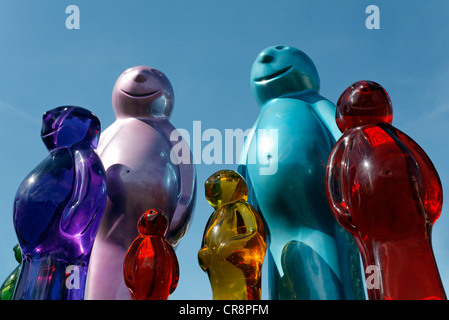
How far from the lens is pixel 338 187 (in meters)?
1.31

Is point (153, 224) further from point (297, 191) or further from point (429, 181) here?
point (429, 181)

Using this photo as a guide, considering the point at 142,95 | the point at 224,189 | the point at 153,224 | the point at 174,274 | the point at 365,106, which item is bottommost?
the point at 174,274

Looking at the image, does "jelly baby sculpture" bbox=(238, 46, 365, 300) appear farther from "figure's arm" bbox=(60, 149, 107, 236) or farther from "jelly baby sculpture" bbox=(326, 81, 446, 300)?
"figure's arm" bbox=(60, 149, 107, 236)

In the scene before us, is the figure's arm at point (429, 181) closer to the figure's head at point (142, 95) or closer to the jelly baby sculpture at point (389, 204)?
the jelly baby sculpture at point (389, 204)

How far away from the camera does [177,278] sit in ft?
4.60

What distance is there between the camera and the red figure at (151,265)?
134cm

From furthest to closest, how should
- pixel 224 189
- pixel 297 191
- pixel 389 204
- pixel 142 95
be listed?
pixel 142 95
pixel 297 191
pixel 224 189
pixel 389 204

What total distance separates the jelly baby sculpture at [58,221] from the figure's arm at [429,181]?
920 mm

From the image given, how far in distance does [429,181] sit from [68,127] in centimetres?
111

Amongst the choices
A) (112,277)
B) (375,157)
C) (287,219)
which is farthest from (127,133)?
(375,157)

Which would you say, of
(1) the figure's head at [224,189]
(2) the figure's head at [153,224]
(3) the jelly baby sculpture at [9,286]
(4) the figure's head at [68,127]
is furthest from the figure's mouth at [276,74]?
(3) the jelly baby sculpture at [9,286]

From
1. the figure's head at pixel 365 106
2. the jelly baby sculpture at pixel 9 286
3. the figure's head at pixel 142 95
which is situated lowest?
the jelly baby sculpture at pixel 9 286

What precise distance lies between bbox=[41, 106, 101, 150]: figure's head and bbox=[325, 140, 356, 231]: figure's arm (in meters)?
0.80

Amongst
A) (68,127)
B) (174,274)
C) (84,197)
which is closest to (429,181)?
(174,274)
